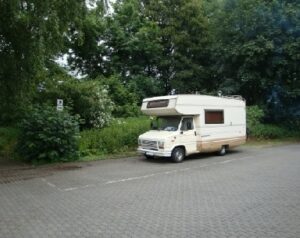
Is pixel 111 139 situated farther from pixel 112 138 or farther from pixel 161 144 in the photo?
pixel 161 144

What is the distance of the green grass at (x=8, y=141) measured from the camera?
18117 mm

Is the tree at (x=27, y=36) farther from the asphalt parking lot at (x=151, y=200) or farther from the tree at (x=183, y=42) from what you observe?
the tree at (x=183, y=42)

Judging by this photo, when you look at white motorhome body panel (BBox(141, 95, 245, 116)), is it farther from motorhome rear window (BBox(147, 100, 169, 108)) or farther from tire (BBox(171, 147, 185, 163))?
tire (BBox(171, 147, 185, 163))

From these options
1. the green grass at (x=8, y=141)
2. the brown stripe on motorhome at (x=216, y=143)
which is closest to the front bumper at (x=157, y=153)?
the brown stripe on motorhome at (x=216, y=143)

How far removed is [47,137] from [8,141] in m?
3.94

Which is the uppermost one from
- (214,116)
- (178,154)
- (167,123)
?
(214,116)

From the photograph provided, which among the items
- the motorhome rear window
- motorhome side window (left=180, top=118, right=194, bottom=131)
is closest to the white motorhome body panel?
the motorhome rear window

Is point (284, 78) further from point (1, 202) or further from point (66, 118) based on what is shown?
point (1, 202)

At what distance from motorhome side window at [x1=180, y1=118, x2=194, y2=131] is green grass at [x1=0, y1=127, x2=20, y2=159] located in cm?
779

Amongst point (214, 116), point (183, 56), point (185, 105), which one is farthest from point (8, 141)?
point (183, 56)

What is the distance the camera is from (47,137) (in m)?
16.1

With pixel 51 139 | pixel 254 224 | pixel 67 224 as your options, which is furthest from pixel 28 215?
pixel 51 139

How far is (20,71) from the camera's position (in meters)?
15.3

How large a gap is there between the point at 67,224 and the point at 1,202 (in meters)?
2.93
